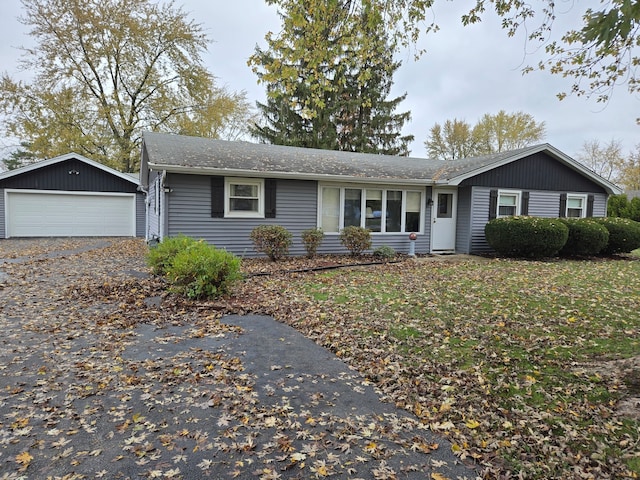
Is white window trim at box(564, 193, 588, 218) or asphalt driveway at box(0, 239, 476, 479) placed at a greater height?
white window trim at box(564, 193, 588, 218)

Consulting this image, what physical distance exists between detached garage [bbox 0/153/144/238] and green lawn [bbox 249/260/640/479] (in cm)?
1365

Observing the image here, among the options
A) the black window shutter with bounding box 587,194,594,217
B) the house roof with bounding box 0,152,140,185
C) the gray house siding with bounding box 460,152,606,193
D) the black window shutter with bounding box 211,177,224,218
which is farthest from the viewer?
the house roof with bounding box 0,152,140,185

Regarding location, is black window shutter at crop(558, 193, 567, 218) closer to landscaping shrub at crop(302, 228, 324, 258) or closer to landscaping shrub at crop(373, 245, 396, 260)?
landscaping shrub at crop(373, 245, 396, 260)

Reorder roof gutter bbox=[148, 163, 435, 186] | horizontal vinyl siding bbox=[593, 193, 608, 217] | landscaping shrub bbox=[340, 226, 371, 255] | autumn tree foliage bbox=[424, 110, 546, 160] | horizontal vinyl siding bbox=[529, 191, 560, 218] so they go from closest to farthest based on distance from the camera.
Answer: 1. roof gutter bbox=[148, 163, 435, 186]
2. landscaping shrub bbox=[340, 226, 371, 255]
3. horizontal vinyl siding bbox=[529, 191, 560, 218]
4. horizontal vinyl siding bbox=[593, 193, 608, 217]
5. autumn tree foliage bbox=[424, 110, 546, 160]

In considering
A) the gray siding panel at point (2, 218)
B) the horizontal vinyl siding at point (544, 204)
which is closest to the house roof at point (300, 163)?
the horizontal vinyl siding at point (544, 204)

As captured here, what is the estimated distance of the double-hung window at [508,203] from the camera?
1343 centimetres

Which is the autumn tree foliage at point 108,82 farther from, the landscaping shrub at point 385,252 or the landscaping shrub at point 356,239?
the landscaping shrub at point 385,252

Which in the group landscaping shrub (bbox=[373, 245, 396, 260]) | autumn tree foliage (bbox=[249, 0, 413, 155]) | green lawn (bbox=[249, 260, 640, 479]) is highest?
autumn tree foliage (bbox=[249, 0, 413, 155])

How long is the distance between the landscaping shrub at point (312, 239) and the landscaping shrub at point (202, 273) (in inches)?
183

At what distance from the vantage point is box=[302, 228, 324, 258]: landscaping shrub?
11.1 m

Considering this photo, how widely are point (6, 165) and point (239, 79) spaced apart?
19552 mm

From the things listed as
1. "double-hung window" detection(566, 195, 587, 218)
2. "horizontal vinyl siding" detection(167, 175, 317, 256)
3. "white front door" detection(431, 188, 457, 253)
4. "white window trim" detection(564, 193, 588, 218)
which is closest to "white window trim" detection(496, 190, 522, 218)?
"white front door" detection(431, 188, 457, 253)

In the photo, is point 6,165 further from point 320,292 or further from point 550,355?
point 550,355

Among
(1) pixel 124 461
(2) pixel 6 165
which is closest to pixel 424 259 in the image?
(1) pixel 124 461
